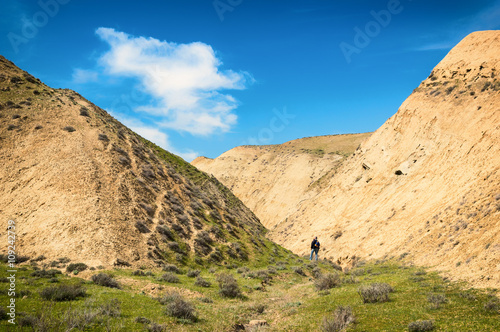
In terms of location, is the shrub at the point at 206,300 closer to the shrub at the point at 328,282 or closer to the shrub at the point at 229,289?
the shrub at the point at 229,289

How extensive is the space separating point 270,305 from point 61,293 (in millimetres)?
11375

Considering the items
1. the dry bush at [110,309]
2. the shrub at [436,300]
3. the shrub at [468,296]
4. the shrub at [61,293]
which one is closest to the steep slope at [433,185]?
the shrub at [468,296]

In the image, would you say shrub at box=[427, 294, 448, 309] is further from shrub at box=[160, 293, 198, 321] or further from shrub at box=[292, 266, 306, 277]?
shrub at box=[292, 266, 306, 277]

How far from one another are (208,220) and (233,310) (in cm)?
1936

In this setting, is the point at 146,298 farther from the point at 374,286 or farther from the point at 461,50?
the point at 461,50

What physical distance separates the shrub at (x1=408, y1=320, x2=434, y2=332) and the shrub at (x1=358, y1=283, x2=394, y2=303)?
4.37 m

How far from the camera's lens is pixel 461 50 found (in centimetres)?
4462

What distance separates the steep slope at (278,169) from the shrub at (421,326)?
179ft

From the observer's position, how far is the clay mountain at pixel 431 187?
68.8 ft

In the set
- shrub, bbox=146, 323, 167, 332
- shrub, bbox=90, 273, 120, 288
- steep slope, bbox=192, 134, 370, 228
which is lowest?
shrub, bbox=146, 323, 167, 332

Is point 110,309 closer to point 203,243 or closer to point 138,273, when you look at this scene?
point 138,273

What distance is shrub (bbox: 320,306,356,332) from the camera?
1093cm

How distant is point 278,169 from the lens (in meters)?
98.7

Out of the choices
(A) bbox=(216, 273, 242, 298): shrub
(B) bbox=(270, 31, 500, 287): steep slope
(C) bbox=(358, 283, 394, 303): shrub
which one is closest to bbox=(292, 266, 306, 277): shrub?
(B) bbox=(270, 31, 500, 287): steep slope
